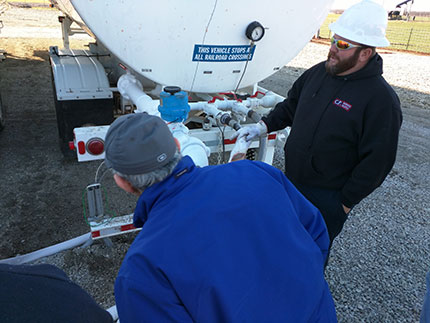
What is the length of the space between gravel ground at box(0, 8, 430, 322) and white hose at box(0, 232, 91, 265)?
0.07 m

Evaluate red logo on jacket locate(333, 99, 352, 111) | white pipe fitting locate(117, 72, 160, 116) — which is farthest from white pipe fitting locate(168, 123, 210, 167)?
red logo on jacket locate(333, 99, 352, 111)

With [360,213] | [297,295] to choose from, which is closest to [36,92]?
[360,213]

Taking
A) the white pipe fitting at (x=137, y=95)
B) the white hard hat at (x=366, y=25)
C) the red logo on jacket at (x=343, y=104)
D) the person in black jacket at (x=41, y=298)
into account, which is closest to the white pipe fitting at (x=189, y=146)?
the white pipe fitting at (x=137, y=95)

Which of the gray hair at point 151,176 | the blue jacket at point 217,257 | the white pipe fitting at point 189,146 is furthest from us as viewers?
the white pipe fitting at point 189,146

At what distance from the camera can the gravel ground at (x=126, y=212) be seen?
8.77 ft

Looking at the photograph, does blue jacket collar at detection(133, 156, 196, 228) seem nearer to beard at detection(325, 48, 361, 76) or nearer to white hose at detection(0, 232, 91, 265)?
beard at detection(325, 48, 361, 76)

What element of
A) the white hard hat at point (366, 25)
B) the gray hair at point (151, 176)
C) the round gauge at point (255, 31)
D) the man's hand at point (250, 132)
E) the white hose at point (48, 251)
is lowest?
the white hose at point (48, 251)

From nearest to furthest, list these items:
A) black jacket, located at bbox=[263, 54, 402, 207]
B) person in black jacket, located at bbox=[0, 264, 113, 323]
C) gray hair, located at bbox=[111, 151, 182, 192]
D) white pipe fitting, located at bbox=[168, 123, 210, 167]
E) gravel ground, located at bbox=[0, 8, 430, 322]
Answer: person in black jacket, located at bbox=[0, 264, 113, 323] → gray hair, located at bbox=[111, 151, 182, 192] → black jacket, located at bbox=[263, 54, 402, 207] → white pipe fitting, located at bbox=[168, 123, 210, 167] → gravel ground, located at bbox=[0, 8, 430, 322]

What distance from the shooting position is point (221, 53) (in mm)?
2771

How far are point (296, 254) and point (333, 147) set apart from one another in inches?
46.1

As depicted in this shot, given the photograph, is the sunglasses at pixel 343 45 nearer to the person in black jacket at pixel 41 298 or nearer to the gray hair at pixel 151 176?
the gray hair at pixel 151 176

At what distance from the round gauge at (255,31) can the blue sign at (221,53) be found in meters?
0.11

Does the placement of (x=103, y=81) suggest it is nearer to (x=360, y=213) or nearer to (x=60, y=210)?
(x=60, y=210)

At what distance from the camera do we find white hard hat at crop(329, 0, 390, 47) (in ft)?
6.64
